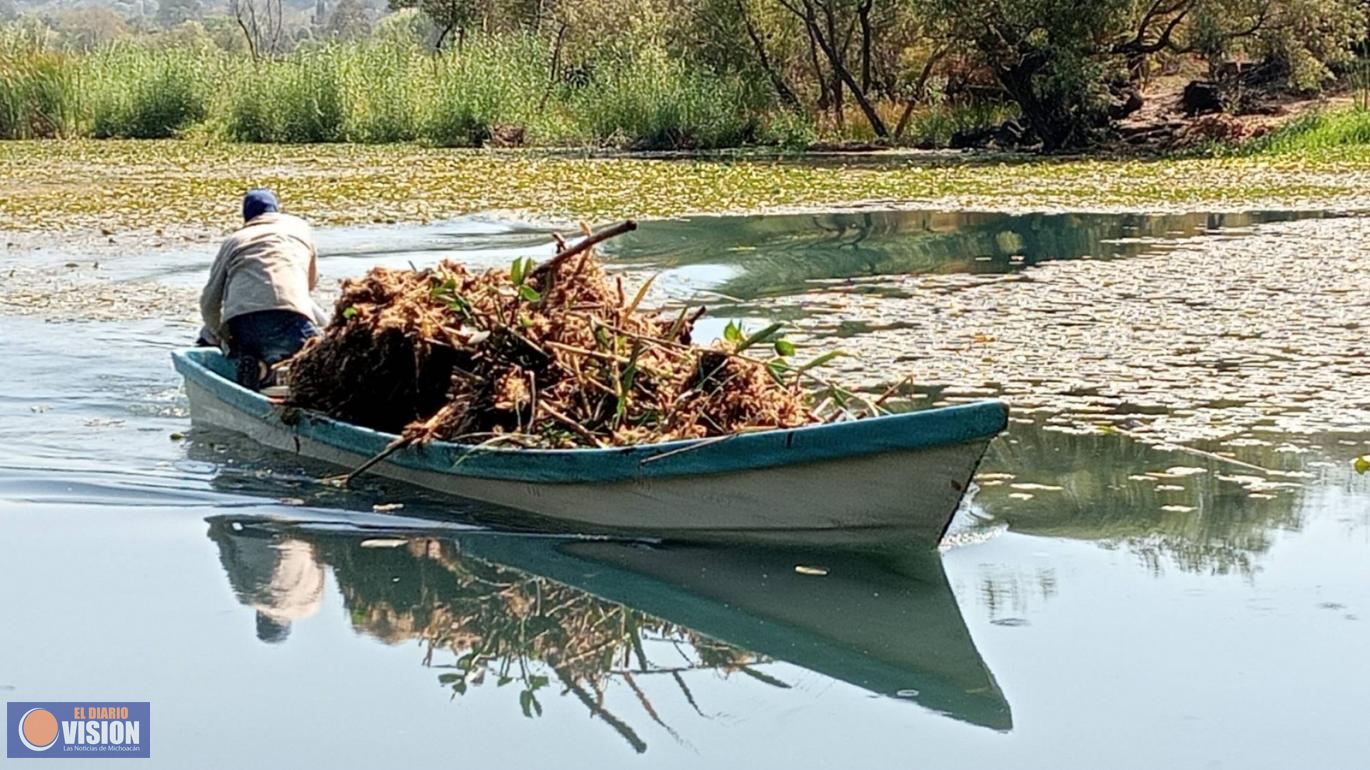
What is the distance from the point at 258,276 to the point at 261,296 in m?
0.09

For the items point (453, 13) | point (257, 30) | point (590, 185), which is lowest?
point (590, 185)

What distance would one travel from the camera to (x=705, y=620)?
6.05m

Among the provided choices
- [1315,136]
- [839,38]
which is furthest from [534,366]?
[839,38]

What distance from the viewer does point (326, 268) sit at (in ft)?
49.3

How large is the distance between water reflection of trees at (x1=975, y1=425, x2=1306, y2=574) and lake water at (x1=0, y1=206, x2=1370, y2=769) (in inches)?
0.6

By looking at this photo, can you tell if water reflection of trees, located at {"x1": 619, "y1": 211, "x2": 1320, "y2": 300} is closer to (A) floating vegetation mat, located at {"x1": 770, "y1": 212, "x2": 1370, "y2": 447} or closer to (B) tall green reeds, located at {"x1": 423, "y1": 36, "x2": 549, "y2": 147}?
(A) floating vegetation mat, located at {"x1": 770, "y1": 212, "x2": 1370, "y2": 447}

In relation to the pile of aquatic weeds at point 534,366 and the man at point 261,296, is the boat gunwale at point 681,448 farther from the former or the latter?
the man at point 261,296

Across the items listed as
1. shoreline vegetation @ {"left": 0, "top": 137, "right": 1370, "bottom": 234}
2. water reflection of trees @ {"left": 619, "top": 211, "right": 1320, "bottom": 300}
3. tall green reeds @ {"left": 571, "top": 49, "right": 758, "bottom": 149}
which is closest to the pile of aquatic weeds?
water reflection of trees @ {"left": 619, "top": 211, "right": 1320, "bottom": 300}

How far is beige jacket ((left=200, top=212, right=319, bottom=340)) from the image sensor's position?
8.64 meters

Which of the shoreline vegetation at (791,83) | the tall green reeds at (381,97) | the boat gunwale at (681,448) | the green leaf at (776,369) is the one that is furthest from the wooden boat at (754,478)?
the tall green reeds at (381,97)

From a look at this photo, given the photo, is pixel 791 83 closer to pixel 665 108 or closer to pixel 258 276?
pixel 665 108

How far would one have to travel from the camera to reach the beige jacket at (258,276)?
28.3ft

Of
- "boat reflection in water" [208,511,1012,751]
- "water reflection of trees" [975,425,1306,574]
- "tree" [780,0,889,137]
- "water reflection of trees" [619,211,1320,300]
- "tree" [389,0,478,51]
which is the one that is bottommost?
"boat reflection in water" [208,511,1012,751]

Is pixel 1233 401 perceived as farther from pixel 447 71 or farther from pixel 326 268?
pixel 447 71
